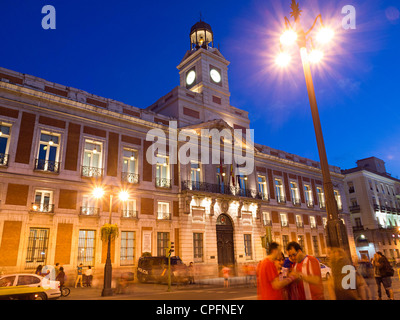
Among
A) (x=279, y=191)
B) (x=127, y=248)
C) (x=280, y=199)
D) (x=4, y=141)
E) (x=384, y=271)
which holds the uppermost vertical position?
(x=4, y=141)

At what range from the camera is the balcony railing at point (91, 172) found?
74.0ft

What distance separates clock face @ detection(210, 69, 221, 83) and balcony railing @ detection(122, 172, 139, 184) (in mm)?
16354

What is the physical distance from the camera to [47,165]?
2102cm

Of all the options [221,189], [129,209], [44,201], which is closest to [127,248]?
[129,209]

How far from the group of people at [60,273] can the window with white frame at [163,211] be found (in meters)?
7.39

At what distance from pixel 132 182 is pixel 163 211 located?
12.7ft

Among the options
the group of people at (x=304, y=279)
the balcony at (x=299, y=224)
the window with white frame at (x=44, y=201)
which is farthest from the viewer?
the balcony at (x=299, y=224)

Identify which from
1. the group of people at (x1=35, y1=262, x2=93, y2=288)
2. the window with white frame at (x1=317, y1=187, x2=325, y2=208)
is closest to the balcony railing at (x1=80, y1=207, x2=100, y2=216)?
the group of people at (x1=35, y1=262, x2=93, y2=288)

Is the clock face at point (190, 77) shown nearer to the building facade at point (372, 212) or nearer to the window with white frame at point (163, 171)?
the window with white frame at point (163, 171)

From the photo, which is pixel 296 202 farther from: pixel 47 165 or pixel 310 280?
pixel 310 280

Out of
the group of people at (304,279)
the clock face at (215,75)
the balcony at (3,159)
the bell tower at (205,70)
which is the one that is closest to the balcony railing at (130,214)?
the balcony at (3,159)
